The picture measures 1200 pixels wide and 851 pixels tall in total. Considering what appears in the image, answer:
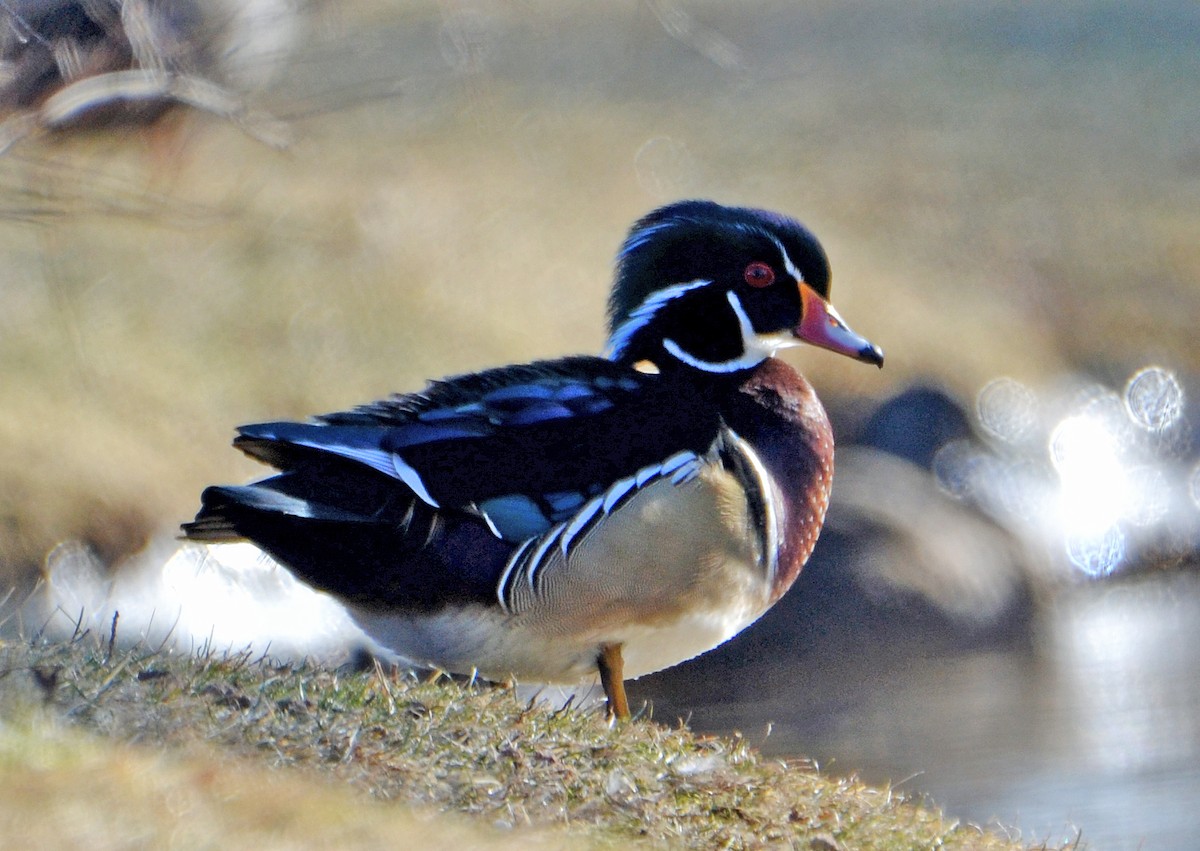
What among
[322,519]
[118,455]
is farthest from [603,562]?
[118,455]

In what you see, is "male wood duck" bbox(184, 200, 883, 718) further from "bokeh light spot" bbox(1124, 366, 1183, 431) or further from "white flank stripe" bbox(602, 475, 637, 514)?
"bokeh light spot" bbox(1124, 366, 1183, 431)

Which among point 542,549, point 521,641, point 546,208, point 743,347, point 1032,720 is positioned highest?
point 546,208

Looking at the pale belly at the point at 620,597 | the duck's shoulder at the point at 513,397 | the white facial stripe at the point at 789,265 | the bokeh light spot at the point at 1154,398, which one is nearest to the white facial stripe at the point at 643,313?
the white facial stripe at the point at 789,265

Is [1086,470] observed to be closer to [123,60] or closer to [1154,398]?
[1154,398]

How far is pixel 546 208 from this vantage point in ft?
43.0

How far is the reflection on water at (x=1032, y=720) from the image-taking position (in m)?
6.18

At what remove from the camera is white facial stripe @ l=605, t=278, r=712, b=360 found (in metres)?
4.41

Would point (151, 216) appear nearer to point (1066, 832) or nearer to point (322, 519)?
point (322, 519)

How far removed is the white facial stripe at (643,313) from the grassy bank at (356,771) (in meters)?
1.17

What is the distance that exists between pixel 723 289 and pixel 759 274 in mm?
113

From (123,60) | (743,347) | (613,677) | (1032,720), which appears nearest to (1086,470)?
(1032,720)

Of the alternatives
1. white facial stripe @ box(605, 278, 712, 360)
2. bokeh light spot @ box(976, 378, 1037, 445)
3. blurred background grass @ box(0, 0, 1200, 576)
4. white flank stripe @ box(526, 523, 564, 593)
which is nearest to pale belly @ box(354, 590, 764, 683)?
white flank stripe @ box(526, 523, 564, 593)

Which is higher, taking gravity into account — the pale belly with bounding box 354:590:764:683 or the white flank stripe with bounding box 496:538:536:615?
the white flank stripe with bounding box 496:538:536:615

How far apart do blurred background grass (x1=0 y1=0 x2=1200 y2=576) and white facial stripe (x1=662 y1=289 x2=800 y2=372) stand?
0.73 meters
